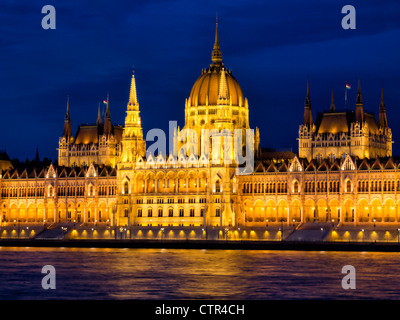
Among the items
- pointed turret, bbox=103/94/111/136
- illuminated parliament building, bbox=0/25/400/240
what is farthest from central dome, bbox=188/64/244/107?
pointed turret, bbox=103/94/111/136

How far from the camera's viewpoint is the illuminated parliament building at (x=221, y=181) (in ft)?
479

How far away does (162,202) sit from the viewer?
155 m

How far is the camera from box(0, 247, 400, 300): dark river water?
81.2 metres

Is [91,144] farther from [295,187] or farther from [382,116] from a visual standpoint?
[382,116]

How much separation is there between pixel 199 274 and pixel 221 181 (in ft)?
179

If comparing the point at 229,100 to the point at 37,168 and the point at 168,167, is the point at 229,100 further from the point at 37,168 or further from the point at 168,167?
the point at 37,168

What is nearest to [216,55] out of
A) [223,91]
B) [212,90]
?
[212,90]

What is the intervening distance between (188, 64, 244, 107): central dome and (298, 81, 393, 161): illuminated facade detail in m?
11.6

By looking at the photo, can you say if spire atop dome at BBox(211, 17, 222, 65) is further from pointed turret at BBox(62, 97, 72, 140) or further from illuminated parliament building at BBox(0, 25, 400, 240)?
pointed turret at BBox(62, 97, 72, 140)

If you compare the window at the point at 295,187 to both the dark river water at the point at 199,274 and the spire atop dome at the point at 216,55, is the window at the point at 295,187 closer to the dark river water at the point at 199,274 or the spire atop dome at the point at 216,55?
the dark river water at the point at 199,274

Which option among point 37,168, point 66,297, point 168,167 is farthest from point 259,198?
point 66,297

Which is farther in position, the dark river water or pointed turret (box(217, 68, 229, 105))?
pointed turret (box(217, 68, 229, 105))

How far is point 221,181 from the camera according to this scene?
150750 mm

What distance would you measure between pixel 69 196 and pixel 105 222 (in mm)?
8659
